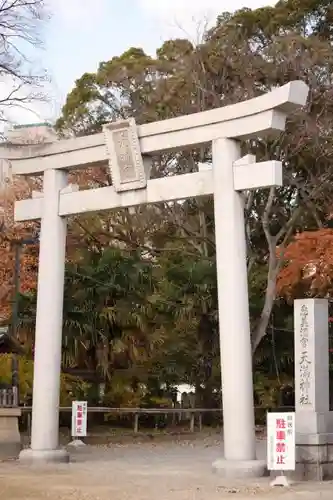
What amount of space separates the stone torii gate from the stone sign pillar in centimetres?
72

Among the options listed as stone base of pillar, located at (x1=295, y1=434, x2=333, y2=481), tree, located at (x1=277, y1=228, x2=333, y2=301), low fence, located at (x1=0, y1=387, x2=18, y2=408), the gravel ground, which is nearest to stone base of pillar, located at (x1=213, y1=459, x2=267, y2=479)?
the gravel ground

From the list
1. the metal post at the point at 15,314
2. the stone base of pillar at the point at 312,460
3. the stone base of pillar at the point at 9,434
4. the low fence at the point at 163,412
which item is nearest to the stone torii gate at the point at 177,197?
the stone base of pillar at the point at 312,460

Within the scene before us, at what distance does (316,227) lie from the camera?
981 inches

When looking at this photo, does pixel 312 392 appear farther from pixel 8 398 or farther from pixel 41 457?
pixel 8 398

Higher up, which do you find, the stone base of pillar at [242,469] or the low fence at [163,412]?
the low fence at [163,412]

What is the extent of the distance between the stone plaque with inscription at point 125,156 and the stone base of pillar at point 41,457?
4.86m

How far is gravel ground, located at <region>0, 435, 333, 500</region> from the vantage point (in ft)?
31.8

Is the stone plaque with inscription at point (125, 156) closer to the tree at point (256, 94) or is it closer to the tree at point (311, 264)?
the tree at point (311, 264)

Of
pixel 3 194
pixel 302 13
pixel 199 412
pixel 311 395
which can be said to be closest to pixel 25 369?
pixel 199 412

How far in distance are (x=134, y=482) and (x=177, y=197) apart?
473cm

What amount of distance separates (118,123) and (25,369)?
9.73 meters

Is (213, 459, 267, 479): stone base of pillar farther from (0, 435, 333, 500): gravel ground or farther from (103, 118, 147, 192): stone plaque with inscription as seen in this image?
(103, 118, 147, 192): stone plaque with inscription

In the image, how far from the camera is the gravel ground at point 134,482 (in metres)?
9.70

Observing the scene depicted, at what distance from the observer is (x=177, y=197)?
12.8 meters
